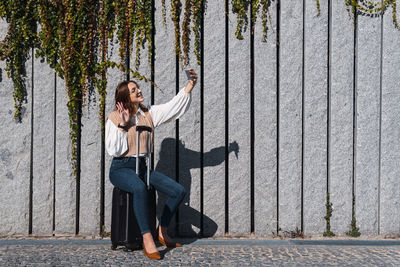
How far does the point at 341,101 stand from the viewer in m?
5.16

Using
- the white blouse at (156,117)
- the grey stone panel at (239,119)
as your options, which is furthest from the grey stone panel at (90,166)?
the grey stone panel at (239,119)

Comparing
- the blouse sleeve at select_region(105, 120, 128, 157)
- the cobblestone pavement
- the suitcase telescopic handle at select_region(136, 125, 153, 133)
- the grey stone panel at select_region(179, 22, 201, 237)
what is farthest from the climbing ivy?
the cobblestone pavement

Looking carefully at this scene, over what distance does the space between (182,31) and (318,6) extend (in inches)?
51.7

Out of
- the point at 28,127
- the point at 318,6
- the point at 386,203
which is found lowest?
the point at 386,203

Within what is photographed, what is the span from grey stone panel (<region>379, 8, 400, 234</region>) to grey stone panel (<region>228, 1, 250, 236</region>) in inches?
51.1

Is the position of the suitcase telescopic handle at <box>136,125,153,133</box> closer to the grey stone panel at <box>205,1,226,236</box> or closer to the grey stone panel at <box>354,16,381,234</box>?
the grey stone panel at <box>205,1,226,236</box>

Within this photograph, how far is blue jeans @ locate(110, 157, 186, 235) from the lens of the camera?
4.39 metres

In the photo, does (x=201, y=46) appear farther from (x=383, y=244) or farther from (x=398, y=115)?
(x=383, y=244)

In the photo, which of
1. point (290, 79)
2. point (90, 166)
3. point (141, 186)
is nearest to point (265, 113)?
point (290, 79)

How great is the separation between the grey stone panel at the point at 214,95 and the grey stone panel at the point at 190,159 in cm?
8

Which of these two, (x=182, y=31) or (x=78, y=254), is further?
(x=182, y=31)

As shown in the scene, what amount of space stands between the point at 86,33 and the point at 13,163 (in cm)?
143

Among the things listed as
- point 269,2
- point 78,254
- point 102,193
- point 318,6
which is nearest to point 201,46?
point 269,2

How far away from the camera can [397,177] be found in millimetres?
5168
